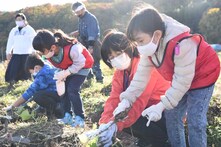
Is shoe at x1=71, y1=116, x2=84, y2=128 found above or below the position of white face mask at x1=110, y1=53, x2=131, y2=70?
below

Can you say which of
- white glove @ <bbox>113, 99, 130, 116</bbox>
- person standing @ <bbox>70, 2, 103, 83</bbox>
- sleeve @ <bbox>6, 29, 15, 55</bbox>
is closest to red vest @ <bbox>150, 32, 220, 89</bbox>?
white glove @ <bbox>113, 99, 130, 116</bbox>

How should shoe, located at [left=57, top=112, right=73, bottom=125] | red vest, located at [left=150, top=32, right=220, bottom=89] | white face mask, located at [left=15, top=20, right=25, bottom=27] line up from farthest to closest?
white face mask, located at [left=15, top=20, right=25, bottom=27], shoe, located at [left=57, top=112, right=73, bottom=125], red vest, located at [left=150, top=32, right=220, bottom=89]

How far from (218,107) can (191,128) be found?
130 cm

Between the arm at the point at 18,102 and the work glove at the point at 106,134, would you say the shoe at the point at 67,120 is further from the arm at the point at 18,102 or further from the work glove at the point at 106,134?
the work glove at the point at 106,134

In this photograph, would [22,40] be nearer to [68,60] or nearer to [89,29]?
[89,29]

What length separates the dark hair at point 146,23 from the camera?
2.34 metres

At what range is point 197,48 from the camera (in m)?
2.43

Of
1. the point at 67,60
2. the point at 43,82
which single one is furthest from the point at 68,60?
the point at 43,82

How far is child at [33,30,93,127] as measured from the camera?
3.57 m

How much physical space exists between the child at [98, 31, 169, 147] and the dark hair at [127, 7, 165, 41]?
1.65 feet

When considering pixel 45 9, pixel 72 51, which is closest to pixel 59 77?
pixel 72 51

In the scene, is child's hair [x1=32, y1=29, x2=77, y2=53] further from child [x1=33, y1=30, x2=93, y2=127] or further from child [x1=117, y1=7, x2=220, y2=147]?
child [x1=117, y1=7, x2=220, y2=147]

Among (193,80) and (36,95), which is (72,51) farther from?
(193,80)

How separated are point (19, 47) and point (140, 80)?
178 inches
